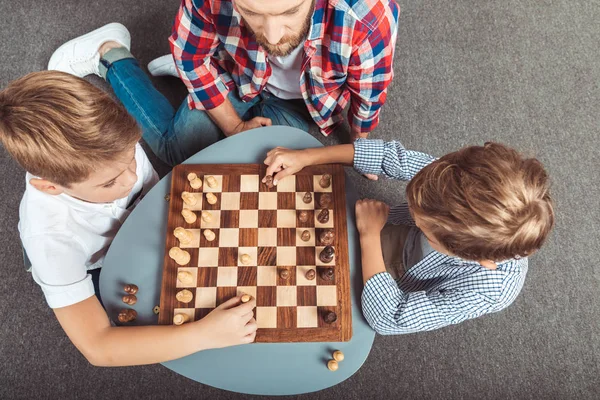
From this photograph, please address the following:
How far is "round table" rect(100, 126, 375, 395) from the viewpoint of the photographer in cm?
100

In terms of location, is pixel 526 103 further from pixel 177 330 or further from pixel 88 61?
pixel 88 61

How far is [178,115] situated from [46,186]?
642mm

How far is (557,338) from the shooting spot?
156 centimetres

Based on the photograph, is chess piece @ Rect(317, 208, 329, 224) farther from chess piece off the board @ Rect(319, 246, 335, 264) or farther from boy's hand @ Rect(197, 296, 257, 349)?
boy's hand @ Rect(197, 296, 257, 349)

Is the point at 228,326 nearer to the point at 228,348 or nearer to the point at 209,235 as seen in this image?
the point at 228,348

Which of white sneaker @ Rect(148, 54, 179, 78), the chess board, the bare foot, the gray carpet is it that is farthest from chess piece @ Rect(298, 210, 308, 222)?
the bare foot

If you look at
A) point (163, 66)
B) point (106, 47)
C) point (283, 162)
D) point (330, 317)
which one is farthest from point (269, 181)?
point (106, 47)

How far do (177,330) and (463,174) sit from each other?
2.39ft

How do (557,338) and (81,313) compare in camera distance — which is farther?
(557,338)

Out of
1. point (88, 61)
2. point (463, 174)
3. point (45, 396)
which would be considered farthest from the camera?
point (88, 61)

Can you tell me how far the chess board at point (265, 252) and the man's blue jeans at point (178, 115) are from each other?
0.40 metres

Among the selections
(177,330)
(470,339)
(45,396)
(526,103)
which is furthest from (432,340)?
(45,396)

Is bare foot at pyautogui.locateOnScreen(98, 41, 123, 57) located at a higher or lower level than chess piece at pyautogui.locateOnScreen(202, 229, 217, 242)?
higher

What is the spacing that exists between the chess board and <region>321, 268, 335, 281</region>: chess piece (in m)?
0.01
